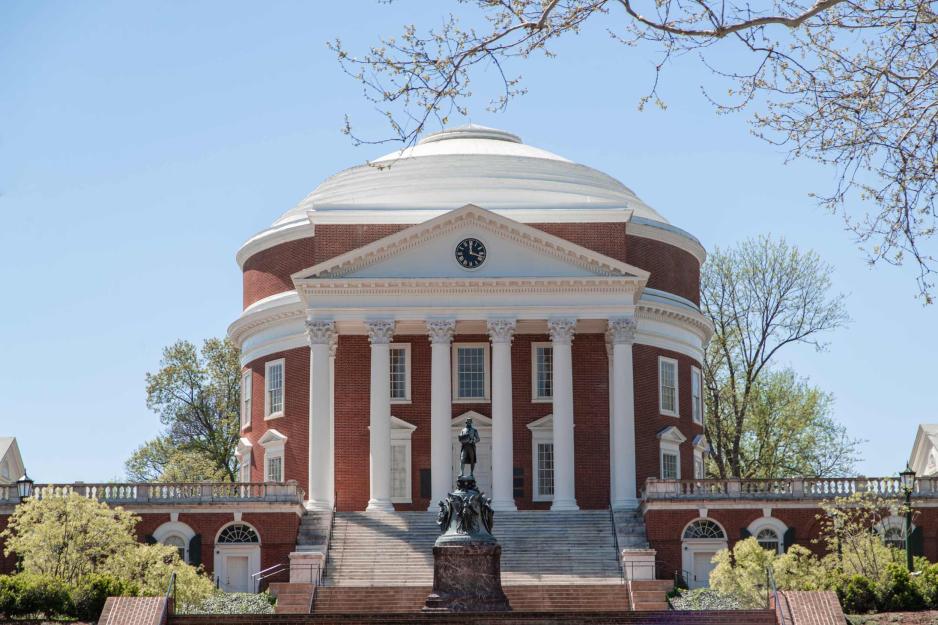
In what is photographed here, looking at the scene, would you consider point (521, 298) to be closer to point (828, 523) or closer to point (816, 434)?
point (828, 523)

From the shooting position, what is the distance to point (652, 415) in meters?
69.1

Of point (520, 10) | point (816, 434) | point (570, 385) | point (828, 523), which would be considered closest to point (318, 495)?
point (570, 385)

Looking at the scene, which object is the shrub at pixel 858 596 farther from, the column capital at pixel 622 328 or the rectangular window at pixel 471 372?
the rectangular window at pixel 471 372

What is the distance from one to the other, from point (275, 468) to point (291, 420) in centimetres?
209

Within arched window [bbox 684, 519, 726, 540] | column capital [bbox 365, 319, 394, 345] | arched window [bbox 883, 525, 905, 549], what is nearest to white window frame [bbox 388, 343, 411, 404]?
column capital [bbox 365, 319, 394, 345]

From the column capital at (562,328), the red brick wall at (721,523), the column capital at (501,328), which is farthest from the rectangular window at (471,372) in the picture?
the red brick wall at (721,523)

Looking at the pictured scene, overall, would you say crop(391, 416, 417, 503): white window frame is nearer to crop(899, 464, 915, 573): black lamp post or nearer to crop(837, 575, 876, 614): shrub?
crop(899, 464, 915, 573): black lamp post

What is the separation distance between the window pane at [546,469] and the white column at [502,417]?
3.06m

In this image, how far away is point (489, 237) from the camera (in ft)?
209

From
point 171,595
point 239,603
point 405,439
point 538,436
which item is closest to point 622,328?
point 538,436

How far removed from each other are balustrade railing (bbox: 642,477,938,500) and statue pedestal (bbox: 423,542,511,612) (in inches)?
600

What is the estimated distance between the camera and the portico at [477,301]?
62938 mm

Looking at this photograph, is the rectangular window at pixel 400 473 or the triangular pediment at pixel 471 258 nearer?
the triangular pediment at pixel 471 258

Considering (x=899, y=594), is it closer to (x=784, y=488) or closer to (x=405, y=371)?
(x=784, y=488)
